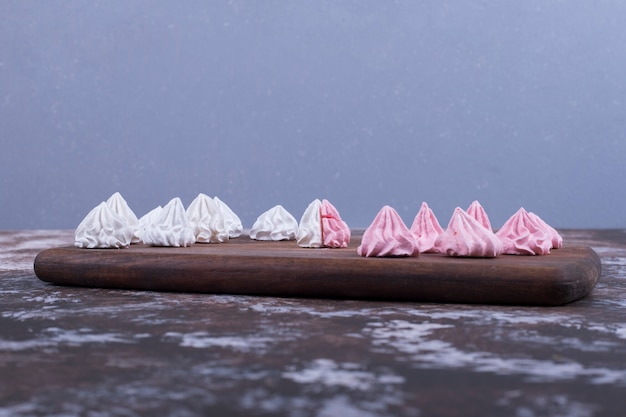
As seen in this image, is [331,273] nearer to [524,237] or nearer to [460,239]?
[460,239]

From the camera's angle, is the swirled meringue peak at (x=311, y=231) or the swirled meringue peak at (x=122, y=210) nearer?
the swirled meringue peak at (x=311, y=231)

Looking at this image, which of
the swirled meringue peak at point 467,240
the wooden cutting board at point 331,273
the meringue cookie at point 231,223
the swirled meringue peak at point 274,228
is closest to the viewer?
the wooden cutting board at point 331,273

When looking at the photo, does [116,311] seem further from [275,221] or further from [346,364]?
[275,221]

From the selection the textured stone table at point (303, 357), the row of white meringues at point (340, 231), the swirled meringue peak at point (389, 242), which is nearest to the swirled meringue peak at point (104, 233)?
the row of white meringues at point (340, 231)

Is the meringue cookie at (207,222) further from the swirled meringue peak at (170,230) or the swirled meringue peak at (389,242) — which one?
the swirled meringue peak at (389,242)

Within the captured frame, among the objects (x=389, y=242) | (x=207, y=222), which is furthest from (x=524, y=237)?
(x=207, y=222)

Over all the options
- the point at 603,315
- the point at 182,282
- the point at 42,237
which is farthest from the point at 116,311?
the point at 42,237

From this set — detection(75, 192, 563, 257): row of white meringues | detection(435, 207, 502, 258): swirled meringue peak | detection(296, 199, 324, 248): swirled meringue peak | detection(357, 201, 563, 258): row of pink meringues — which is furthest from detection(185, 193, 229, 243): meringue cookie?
detection(435, 207, 502, 258): swirled meringue peak

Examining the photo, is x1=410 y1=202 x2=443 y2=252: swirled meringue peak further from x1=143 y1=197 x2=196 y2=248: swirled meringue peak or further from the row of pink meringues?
x1=143 y1=197 x2=196 y2=248: swirled meringue peak
